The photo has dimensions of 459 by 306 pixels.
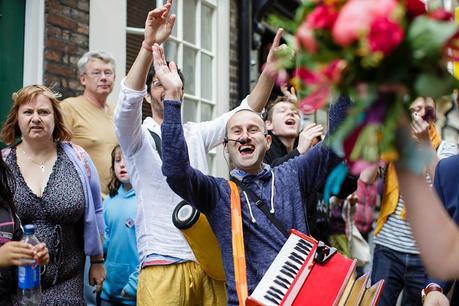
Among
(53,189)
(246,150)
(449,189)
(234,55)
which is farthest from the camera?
(234,55)

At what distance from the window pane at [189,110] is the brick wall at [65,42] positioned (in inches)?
72.0

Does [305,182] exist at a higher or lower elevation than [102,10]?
lower

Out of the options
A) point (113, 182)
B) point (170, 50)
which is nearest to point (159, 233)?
point (113, 182)

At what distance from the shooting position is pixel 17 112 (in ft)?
14.1

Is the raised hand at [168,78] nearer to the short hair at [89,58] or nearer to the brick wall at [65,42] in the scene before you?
the short hair at [89,58]

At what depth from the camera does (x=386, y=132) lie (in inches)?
62.6

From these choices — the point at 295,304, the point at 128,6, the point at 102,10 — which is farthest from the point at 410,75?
the point at 128,6

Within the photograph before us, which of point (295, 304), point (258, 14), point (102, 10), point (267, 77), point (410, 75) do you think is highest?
point (258, 14)

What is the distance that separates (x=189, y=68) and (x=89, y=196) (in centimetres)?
416

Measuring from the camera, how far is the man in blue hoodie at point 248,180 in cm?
339

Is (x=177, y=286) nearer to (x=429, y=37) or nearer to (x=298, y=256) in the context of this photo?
(x=298, y=256)

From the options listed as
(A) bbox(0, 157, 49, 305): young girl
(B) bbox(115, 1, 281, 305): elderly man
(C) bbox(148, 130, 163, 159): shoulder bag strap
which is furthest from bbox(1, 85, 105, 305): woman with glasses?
(C) bbox(148, 130, 163, 159): shoulder bag strap

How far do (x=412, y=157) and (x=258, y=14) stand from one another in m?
8.30

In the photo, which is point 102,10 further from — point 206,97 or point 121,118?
point 121,118
